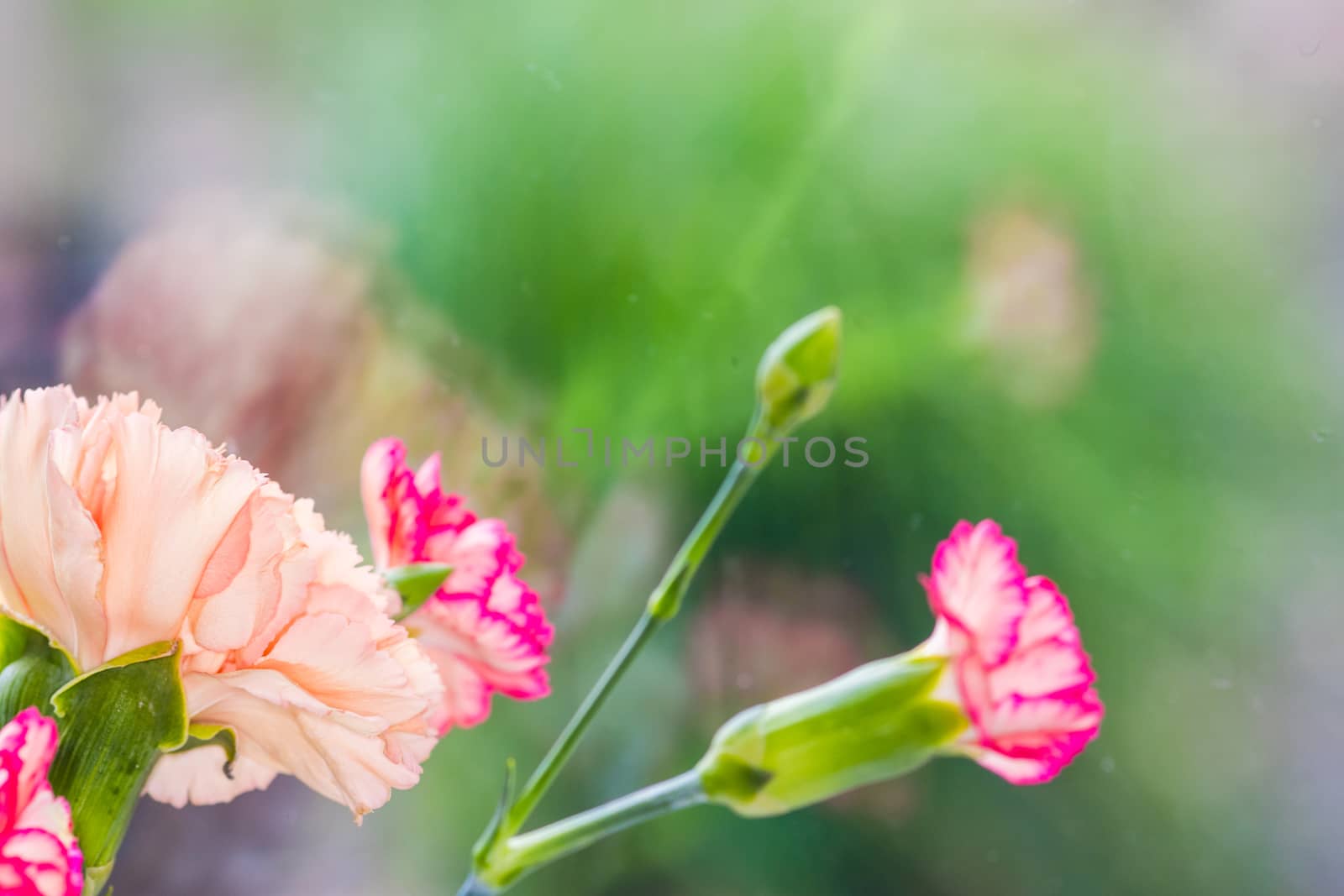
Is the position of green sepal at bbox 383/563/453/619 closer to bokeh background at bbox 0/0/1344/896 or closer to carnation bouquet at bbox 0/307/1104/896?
carnation bouquet at bbox 0/307/1104/896

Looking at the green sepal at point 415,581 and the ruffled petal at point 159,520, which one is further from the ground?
the ruffled petal at point 159,520

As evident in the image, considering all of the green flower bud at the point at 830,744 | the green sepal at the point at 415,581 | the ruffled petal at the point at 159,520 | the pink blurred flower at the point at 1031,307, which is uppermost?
the ruffled petal at the point at 159,520

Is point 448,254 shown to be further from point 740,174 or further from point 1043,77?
point 1043,77

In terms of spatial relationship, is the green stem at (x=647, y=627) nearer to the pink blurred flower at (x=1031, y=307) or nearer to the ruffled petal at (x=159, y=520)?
the ruffled petal at (x=159, y=520)

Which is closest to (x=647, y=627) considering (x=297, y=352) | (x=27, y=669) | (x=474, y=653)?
(x=474, y=653)

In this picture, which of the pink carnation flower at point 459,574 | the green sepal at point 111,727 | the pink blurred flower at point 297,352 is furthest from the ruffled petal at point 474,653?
the pink blurred flower at point 297,352

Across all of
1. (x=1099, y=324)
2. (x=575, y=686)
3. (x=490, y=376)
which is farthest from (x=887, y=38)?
(x=575, y=686)

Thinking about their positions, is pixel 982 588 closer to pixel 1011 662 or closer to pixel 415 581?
pixel 1011 662
